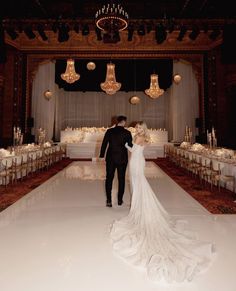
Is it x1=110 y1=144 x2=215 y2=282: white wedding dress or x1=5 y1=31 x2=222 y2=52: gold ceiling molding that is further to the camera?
x1=5 y1=31 x2=222 y2=52: gold ceiling molding

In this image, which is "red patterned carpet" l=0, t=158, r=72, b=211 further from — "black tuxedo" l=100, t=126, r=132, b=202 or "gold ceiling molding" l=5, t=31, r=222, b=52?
"gold ceiling molding" l=5, t=31, r=222, b=52

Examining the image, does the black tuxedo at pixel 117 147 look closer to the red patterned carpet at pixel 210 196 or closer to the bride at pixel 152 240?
the bride at pixel 152 240

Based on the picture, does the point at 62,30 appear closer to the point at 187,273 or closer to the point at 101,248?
the point at 101,248

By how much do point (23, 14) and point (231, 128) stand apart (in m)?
9.92

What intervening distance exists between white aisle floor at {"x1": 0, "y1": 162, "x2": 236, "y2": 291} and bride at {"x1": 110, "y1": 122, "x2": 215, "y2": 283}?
0.32 feet

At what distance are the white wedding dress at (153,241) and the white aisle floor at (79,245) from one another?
0.31 feet

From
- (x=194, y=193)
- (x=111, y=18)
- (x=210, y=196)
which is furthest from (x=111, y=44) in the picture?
(x=210, y=196)

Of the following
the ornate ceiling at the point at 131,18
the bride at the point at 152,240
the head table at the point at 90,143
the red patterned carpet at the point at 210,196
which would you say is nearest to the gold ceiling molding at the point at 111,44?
the ornate ceiling at the point at 131,18

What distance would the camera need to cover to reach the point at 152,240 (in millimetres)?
2912

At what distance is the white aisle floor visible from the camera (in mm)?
2209

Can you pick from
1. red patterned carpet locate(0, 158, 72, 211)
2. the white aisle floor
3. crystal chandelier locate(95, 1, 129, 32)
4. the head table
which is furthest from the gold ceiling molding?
the white aisle floor

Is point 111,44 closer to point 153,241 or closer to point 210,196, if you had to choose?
point 210,196

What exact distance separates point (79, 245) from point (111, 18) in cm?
527

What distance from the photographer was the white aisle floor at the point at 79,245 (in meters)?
2.21
